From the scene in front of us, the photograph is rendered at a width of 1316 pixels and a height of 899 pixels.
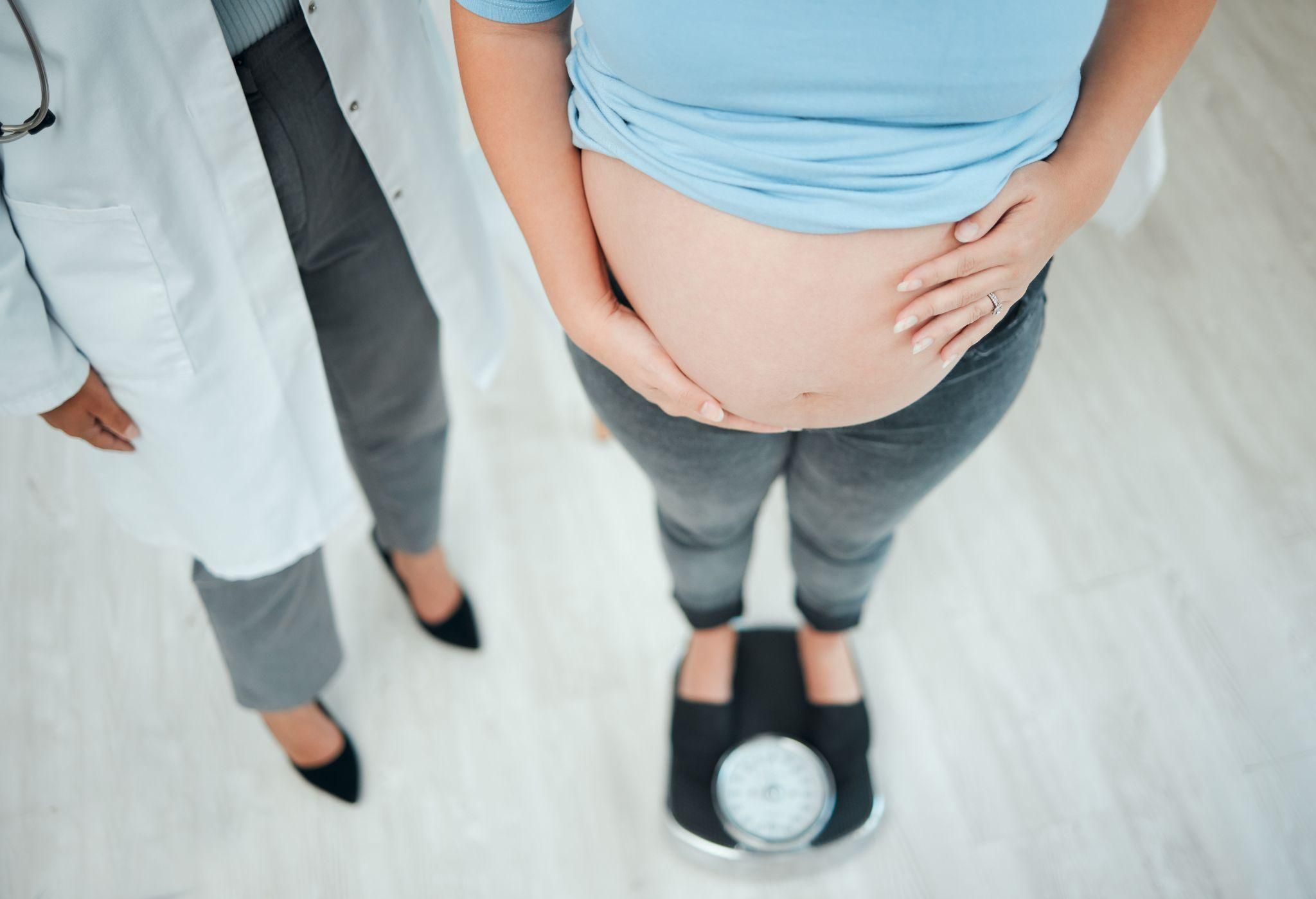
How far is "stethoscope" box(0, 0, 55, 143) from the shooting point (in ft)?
2.06

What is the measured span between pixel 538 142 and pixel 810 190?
0.23 m

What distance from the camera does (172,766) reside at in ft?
4.43

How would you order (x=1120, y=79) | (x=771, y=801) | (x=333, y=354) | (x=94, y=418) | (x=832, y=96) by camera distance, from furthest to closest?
1. (x=771, y=801)
2. (x=333, y=354)
3. (x=94, y=418)
4. (x=1120, y=79)
5. (x=832, y=96)

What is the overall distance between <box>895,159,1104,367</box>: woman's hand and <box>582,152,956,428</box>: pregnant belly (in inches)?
0.7

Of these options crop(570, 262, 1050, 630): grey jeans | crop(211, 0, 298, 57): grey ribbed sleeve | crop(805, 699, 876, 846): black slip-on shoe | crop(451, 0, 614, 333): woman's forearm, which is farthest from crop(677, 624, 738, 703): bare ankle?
crop(211, 0, 298, 57): grey ribbed sleeve

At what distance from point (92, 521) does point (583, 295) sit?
1231mm

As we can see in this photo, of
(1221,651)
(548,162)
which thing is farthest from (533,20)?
(1221,651)

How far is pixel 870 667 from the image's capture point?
1.39 m

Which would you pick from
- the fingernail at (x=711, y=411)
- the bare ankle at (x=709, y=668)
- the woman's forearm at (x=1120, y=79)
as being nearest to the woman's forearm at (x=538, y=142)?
the fingernail at (x=711, y=411)

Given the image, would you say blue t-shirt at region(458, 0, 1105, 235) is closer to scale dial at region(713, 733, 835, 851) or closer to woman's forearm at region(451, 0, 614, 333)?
woman's forearm at region(451, 0, 614, 333)

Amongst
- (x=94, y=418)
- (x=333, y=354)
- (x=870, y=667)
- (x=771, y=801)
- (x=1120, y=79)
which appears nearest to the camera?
(x=1120, y=79)

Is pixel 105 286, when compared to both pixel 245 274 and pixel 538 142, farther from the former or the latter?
pixel 538 142

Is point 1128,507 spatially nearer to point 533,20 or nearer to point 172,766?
point 533,20

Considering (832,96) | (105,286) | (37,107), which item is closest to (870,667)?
(832,96)
